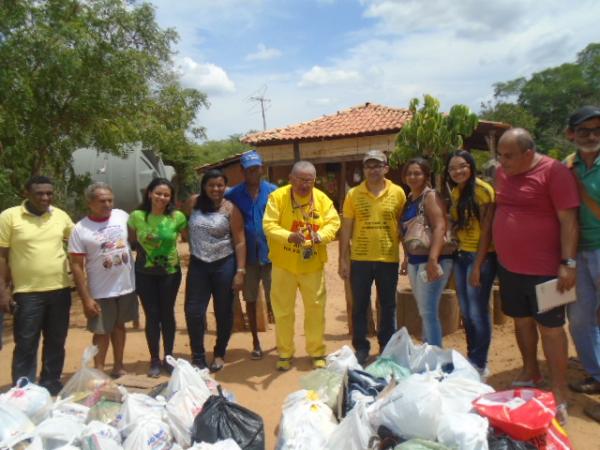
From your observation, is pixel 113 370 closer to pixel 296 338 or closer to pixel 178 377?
pixel 178 377

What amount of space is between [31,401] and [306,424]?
5.79 feet

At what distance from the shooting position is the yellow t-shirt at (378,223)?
385 cm

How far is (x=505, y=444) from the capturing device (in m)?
2.41

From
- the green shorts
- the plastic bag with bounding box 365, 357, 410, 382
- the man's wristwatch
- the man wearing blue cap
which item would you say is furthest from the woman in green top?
the man's wristwatch

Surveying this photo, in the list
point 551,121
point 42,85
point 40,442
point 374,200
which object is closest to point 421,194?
point 374,200

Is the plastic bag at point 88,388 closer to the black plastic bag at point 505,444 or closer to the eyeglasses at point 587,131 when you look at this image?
the black plastic bag at point 505,444

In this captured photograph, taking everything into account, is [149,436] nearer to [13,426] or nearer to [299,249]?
[13,426]

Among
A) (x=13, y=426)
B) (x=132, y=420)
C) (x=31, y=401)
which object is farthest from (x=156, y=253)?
(x=13, y=426)

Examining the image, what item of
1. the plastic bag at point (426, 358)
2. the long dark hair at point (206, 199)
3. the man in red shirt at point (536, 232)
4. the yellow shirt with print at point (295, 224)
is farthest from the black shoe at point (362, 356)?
the long dark hair at point (206, 199)

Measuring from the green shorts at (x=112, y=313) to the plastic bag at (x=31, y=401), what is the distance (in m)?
0.84

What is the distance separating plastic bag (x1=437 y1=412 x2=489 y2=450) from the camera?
7.68ft

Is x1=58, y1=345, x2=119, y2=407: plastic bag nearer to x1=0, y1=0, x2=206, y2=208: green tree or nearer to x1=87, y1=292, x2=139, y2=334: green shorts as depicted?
x1=87, y1=292, x2=139, y2=334: green shorts

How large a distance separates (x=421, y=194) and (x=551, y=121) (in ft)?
134

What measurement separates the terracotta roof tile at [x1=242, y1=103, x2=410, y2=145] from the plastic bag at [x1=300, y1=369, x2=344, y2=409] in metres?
10.6
